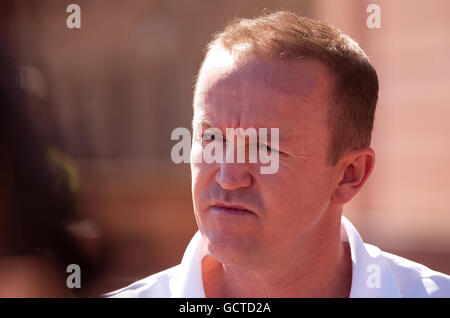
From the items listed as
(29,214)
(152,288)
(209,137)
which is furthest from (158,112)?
(209,137)

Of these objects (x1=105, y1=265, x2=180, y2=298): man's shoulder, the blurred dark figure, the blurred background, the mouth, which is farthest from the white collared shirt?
the blurred background

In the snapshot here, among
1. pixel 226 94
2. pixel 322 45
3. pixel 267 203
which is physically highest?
pixel 322 45

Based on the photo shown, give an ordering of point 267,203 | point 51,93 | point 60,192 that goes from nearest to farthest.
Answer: point 267,203
point 60,192
point 51,93

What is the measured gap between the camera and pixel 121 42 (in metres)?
4.73

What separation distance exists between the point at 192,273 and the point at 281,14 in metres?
0.76

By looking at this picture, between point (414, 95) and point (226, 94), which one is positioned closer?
point (226, 94)

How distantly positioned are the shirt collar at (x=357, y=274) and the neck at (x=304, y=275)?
0.17 ft

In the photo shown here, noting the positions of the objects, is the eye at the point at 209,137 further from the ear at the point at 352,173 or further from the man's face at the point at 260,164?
the ear at the point at 352,173

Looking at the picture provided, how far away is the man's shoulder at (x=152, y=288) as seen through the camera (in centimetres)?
185

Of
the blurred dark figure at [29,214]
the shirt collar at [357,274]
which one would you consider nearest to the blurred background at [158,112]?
the blurred dark figure at [29,214]

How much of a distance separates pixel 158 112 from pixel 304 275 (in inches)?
126

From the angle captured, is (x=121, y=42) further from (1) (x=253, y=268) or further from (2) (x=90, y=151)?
(1) (x=253, y=268)

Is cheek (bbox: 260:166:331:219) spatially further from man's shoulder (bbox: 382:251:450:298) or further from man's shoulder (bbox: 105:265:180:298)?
man's shoulder (bbox: 105:265:180:298)
